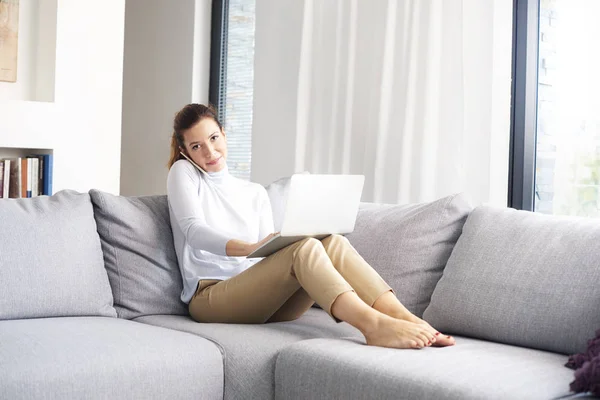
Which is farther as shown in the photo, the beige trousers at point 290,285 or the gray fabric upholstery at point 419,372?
the beige trousers at point 290,285

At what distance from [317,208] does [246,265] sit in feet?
Answer: 1.86

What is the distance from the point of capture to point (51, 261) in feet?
8.04

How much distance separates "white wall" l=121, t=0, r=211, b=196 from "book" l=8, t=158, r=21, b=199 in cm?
164

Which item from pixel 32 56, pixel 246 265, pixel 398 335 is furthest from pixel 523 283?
pixel 32 56

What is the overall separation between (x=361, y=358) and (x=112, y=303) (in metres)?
1.01

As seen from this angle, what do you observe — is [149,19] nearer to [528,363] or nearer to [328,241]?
[328,241]

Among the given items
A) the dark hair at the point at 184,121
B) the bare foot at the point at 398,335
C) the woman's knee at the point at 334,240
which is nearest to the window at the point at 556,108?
the woman's knee at the point at 334,240

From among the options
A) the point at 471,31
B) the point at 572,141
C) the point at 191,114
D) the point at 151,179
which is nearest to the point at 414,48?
the point at 471,31

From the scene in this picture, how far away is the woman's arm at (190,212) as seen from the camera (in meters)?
2.59

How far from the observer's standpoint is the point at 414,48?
3941 millimetres

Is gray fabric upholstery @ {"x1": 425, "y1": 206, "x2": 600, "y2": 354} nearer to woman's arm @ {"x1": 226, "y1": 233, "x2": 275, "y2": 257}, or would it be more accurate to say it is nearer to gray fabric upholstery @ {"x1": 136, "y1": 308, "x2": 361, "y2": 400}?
→ gray fabric upholstery @ {"x1": 136, "y1": 308, "x2": 361, "y2": 400}

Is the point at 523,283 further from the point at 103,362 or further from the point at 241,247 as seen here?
the point at 103,362

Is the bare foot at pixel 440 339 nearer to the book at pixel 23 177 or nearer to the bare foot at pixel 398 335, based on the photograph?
the bare foot at pixel 398 335

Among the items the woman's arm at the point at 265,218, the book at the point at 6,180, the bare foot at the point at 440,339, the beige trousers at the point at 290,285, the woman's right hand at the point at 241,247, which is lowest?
the bare foot at the point at 440,339
